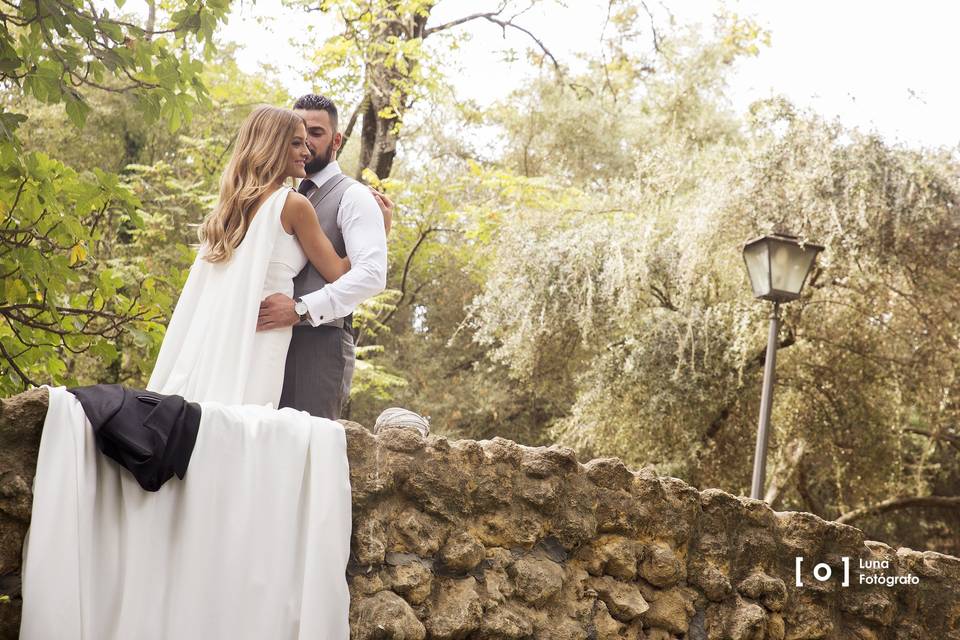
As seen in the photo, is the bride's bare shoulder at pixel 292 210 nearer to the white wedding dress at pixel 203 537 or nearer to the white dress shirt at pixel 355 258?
the white dress shirt at pixel 355 258

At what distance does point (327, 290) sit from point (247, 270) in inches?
10.1

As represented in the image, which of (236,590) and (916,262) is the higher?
(916,262)

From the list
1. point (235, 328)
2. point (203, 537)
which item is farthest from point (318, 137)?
point (203, 537)

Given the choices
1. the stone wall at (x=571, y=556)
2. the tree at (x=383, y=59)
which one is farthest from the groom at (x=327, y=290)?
the tree at (x=383, y=59)

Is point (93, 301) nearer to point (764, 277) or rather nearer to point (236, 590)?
point (236, 590)

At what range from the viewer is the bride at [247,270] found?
288cm

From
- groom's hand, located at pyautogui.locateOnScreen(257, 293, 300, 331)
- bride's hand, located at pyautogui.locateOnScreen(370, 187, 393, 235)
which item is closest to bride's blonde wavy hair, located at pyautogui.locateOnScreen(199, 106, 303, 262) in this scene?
groom's hand, located at pyautogui.locateOnScreen(257, 293, 300, 331)

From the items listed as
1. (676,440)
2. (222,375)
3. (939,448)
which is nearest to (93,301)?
(222,375)

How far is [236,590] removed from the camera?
93.7 inches

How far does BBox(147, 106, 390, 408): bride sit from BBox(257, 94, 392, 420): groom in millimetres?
65

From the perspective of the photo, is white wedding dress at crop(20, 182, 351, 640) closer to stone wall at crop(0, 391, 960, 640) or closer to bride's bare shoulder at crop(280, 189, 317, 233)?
stone wall at crop(0, 391, 960, 640)

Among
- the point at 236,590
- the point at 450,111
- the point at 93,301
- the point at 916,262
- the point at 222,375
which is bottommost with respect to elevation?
the point at 236,590

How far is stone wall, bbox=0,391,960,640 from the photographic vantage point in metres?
2.69

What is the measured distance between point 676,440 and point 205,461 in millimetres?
8611
